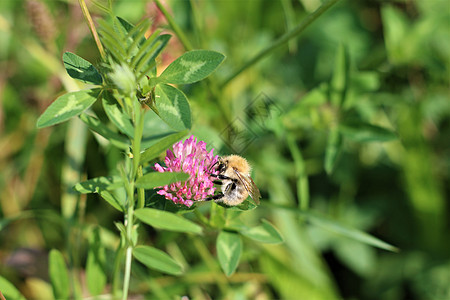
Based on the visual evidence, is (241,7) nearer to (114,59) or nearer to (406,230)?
(406,230)

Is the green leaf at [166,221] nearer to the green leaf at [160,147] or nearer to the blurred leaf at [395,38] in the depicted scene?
the green leaf at [160,147]

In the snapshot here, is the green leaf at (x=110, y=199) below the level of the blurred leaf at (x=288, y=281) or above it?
above

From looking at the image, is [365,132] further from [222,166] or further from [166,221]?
[166,221]

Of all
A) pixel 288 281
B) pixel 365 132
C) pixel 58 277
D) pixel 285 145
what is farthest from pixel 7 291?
pixel 285 145

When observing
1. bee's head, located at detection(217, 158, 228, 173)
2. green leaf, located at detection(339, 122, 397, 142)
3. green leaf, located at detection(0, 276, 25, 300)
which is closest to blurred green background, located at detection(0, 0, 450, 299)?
green leaf, located at detection(339, 122, 397, 142)

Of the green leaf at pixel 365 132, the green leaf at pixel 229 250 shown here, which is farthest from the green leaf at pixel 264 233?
the green leaf at pixel 365 132

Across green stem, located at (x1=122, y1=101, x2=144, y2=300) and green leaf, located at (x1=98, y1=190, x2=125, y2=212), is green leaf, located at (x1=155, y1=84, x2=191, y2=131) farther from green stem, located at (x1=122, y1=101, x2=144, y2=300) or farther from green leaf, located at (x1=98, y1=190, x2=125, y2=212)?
green leaf, located at (x1=98, y1=190, x2=125, y2=212)
